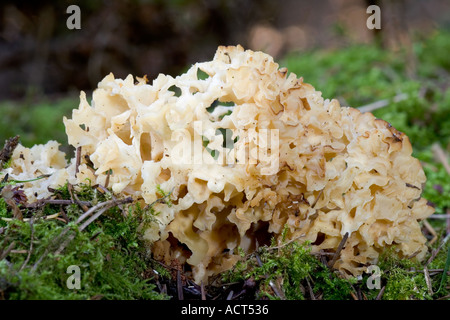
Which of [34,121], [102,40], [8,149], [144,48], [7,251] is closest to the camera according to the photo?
[7,251]

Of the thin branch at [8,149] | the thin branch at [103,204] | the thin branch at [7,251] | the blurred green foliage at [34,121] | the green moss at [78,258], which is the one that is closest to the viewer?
the green moss at [78,258]

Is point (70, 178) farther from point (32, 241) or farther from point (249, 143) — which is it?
point (249, 143)

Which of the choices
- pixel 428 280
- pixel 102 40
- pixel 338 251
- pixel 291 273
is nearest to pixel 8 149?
pixel 291 273

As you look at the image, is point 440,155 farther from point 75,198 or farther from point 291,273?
point 75,198

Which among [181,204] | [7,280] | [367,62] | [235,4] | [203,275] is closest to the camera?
[7,280]

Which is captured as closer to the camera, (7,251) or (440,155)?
(7,251)

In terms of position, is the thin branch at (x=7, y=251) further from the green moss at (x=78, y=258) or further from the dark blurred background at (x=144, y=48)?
the dark blurred background at (x=144, y=48)

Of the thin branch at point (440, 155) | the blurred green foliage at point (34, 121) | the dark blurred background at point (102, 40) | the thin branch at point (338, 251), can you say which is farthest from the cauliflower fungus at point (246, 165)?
the dark blurred background at point (102, 40)

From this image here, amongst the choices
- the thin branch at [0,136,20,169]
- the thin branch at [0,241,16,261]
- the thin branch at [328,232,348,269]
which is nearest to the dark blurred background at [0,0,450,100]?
the thin branch at [0,136,20,169]
